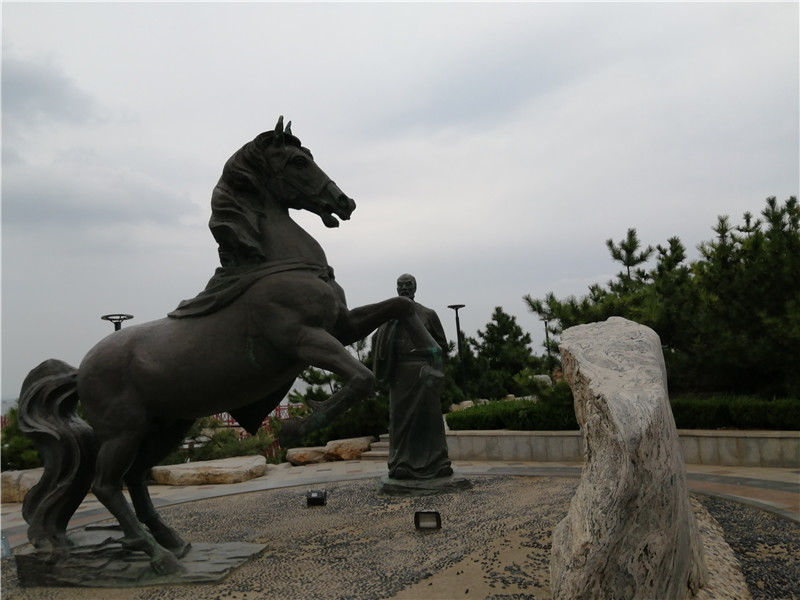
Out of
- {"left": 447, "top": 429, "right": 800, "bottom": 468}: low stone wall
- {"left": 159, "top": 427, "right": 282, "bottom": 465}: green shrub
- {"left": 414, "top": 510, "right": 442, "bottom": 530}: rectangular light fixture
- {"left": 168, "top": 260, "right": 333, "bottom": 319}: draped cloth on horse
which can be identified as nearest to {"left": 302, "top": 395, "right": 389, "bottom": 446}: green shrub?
{"left": 159, "top": 427, "right": 282, "bottom": 465}: green shrub

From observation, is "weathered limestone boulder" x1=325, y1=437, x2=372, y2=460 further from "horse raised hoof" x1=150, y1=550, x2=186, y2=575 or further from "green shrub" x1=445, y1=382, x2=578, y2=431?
"horse raised hoof" x1=150, y1=550, x2=186, y2=575

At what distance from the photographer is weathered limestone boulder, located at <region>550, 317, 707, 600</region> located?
7.73 ft

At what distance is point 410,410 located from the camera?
22.1ft

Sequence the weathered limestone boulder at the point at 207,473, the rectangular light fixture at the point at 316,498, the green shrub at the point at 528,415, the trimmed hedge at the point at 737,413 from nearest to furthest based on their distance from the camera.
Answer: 1. the rectangular light fixture at the point at 316,498
2. the trimmed hedge at the point at 737,413
3. the weathered limestone boulder at the point at 207,473
4. the green shrub at the point at 528,415

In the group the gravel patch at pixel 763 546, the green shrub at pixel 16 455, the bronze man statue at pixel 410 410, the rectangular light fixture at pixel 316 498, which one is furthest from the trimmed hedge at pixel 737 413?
the green shrub at pixel 16 455

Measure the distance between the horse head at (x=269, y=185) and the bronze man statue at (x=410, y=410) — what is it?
3.00 m

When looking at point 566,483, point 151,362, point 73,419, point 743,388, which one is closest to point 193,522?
point 73,419

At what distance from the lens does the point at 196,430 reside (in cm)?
1055

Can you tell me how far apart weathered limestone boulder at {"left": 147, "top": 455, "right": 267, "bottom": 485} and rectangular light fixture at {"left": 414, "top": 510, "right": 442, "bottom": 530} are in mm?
4372

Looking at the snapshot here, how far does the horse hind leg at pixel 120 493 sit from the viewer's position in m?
3.73

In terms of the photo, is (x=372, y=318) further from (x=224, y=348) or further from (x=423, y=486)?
(x=423, y=486)

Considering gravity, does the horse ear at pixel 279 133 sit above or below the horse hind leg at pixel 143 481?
above

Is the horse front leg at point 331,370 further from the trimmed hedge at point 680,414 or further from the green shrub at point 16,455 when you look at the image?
the green shrub at point 16,455

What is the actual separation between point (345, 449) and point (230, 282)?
6.82 m
